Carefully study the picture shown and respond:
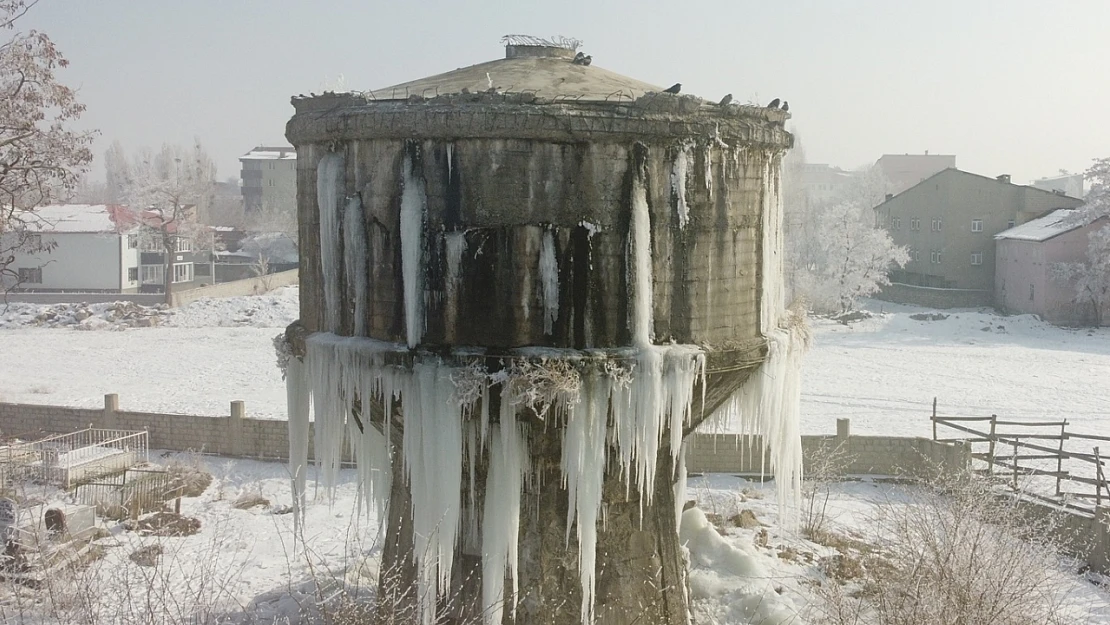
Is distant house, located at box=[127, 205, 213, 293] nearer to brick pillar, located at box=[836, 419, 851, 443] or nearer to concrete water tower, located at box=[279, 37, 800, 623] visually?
brick pillar, located at box=[836, 419, 851, 443]

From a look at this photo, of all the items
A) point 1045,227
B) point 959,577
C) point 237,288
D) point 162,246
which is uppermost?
point 1045,227

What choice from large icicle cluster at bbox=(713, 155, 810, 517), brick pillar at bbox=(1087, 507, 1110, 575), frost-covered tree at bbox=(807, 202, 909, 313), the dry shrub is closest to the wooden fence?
brick pillar at bbox=(1087, 507, 1110, 575)

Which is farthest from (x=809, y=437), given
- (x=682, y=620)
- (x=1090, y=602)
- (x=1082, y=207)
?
(x=1082, y=207)

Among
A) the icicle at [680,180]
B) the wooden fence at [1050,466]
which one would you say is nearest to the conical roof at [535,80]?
the icicle at [680,180]

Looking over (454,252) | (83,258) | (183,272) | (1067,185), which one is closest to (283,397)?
(454,252)

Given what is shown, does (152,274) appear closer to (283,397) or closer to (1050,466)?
(283,397)
